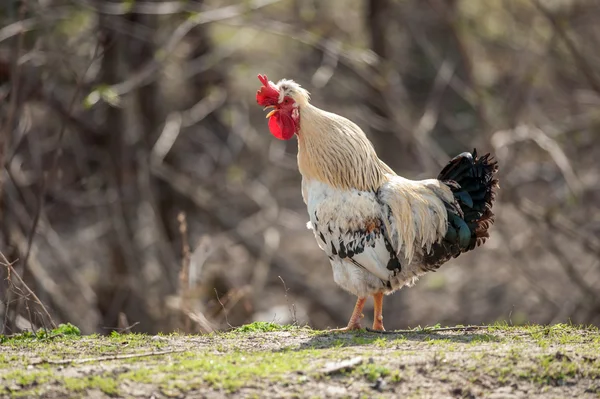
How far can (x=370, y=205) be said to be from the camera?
23.9 ft

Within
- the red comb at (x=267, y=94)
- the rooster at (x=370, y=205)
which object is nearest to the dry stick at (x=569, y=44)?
the rooster at (x=370, y=205)

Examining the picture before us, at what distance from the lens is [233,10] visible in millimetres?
11867

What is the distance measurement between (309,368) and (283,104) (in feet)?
9.05

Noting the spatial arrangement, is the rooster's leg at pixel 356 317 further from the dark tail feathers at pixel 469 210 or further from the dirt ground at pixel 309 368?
the dark tail feathers at pixel 469 210

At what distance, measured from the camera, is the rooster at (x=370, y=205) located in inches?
283

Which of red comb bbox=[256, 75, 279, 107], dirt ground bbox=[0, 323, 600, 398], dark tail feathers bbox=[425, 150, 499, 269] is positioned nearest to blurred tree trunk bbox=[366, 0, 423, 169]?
dark tail feathers bbox=[425, 150, 499, 269]

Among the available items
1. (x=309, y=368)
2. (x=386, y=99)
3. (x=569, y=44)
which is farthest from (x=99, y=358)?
(x=569, y=44)

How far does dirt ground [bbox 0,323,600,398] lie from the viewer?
524 cm

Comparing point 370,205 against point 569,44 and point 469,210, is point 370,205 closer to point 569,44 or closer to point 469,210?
point 469,210

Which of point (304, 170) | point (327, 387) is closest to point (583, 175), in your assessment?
point (304, 170)

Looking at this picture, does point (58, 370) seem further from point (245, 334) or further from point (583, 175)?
point (583, 175)

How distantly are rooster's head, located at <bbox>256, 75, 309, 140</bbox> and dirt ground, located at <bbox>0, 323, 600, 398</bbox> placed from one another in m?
1.87

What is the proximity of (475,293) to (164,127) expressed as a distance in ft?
21.3

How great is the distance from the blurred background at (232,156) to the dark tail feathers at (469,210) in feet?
9.84
